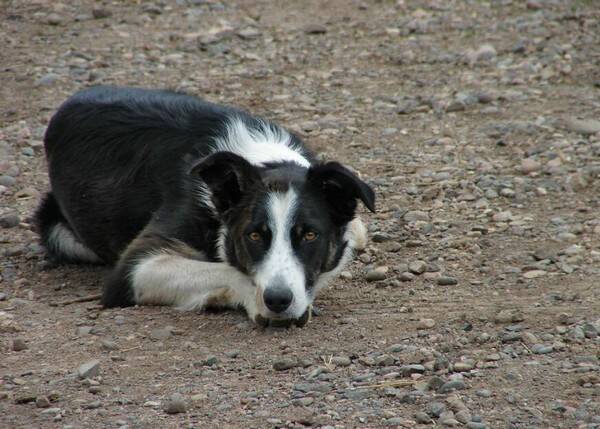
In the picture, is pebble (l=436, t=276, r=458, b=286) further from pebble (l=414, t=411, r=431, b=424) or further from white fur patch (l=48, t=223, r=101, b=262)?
white fur patch (l=48, t=223, r=101, b=262)

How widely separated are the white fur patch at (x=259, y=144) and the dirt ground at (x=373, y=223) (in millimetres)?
962

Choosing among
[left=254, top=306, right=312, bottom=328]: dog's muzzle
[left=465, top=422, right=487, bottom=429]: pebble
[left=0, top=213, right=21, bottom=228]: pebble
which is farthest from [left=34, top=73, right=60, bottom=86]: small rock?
[left=465, top=422, right=487, bottom=429]: pebble

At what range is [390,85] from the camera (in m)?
11.4

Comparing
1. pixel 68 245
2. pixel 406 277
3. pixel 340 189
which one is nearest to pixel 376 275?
pixel 406 277

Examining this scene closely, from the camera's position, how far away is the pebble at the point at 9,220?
8.81 m

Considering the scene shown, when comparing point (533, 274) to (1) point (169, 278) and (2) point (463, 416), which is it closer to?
(2) point (463, 416)

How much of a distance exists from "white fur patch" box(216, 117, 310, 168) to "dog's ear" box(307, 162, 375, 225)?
20.7 inches

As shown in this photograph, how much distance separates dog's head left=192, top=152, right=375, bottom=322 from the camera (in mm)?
6602

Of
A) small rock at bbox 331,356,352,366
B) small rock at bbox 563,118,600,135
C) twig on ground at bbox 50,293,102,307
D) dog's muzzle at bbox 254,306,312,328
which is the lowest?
twig on ground at bbox 50,293,102,307

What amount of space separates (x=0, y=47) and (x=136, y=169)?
5.27 m

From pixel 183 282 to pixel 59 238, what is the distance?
1.61 meters

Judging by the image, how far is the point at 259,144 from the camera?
768cm

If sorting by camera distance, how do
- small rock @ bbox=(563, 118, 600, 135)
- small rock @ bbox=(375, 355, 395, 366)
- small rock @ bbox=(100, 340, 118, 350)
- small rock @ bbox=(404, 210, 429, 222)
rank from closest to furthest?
small rock @ bbox=(375, 355, 395, 366) < small rock @ bbox=(100, 340, 118, 350) < small rock @ bbox=(404, 210, 429, 222) < small rock @ bbox=(563, 118, 600, 135)

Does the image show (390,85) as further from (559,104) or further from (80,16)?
(80,16)
